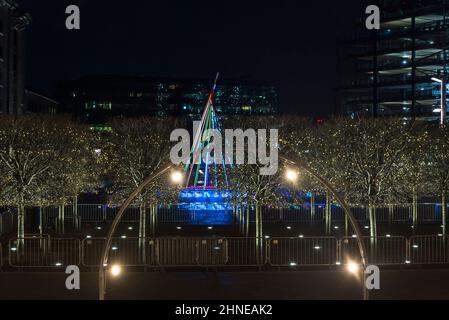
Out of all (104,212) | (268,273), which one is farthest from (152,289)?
(104,212)

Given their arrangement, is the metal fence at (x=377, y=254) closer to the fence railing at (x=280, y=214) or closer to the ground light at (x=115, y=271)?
the ground light at (x=115, y=271)

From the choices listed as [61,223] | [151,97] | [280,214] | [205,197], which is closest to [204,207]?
[205,197]

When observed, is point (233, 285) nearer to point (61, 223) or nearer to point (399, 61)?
point (61, 223)

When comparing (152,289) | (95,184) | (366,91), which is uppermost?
(366,91)

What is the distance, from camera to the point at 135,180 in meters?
31.3

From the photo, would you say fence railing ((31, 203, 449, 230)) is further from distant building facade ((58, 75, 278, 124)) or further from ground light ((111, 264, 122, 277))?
distant building facade ((58, 75, 278, 124))

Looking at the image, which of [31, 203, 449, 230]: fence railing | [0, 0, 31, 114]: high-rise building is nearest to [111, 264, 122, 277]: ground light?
[31, 203, 449, 230]: fence railing

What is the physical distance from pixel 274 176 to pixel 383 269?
9.31 metres

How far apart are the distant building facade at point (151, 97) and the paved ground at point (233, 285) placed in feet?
419

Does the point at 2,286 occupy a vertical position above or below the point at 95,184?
below

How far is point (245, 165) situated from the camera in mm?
30203

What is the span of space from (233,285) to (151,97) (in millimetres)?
145893

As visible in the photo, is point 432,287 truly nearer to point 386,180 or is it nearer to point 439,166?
point 386,180
